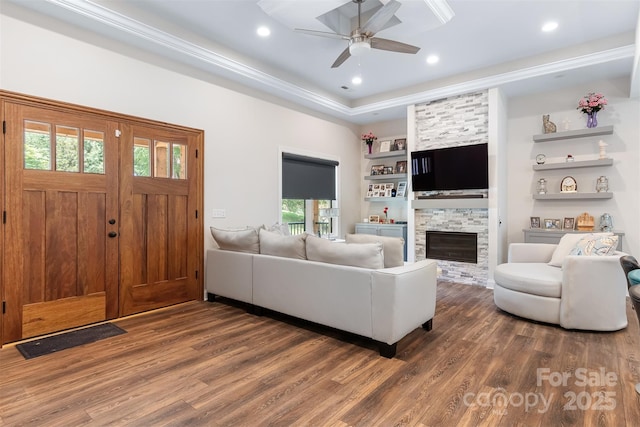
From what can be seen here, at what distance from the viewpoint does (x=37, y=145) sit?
3168mm

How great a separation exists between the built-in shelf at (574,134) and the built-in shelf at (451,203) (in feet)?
4.25

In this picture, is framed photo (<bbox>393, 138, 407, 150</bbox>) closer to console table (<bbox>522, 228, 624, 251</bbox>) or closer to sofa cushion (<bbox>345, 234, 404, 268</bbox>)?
console table (<bbox>522, 228, 624, 251</bbox>)

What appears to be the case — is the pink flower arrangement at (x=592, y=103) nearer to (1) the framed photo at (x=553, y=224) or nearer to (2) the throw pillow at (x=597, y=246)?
(1) the framed photo at (x=553, y=224)

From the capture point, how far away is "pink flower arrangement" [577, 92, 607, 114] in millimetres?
4703

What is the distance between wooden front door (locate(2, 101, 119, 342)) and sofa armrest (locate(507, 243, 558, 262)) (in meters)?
4.92

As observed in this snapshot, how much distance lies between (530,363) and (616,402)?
57cm

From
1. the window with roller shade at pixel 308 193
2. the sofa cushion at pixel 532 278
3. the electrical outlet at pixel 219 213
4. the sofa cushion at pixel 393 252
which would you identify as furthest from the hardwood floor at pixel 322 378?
the window with roller shade at pixel 308 193

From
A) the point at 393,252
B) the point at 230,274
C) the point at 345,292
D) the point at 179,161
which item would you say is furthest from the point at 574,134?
the point at 179,161

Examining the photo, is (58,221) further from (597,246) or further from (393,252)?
(597,246)

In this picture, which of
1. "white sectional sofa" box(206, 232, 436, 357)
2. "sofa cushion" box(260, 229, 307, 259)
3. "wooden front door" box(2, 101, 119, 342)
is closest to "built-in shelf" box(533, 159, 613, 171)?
"white sectional sofa" box(206, 232, 436, 357)

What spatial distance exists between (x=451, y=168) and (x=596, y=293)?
110 inches

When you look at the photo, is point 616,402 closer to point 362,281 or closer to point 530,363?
point 530,363

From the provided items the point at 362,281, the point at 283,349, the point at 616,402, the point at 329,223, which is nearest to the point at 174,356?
the point at 283,349

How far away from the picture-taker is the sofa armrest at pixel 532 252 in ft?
14.1
